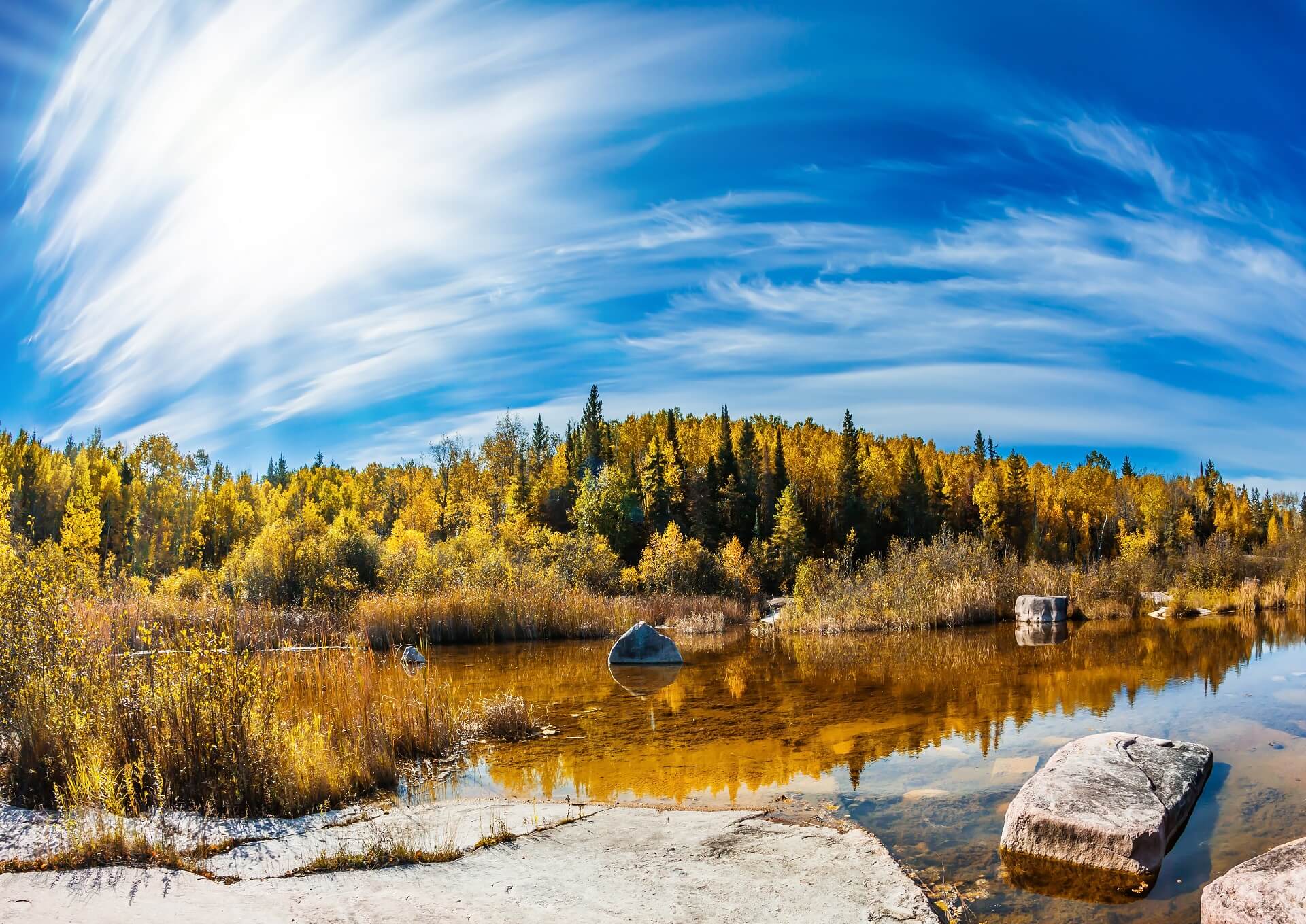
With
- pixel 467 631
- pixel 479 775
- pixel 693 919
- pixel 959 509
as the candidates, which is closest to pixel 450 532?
pixel 467 631

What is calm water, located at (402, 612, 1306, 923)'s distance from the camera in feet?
20.9

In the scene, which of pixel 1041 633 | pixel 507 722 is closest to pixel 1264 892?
pixel 507 722

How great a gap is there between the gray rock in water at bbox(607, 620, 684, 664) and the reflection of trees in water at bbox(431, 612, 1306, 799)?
2.13ft

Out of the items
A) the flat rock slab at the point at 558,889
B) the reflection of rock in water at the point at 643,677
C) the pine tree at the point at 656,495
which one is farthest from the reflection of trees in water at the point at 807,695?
the pine tree at the point at 656,495

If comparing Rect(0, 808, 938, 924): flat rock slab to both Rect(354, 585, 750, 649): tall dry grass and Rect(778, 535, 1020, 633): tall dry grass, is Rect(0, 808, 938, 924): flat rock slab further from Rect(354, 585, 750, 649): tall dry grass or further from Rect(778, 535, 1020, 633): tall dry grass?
Rect(778, 535, 1020, 633): tall dry grass

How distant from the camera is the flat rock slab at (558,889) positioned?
417cm

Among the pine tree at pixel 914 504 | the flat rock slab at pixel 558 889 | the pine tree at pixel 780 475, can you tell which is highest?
the pine tree at pixel 780 475

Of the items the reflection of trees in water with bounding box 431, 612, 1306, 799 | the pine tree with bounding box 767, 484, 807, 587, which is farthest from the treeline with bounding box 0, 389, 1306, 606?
the reflection of trees in water with bounding box 431, 612, 1306, 799

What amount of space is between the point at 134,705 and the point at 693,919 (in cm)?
497

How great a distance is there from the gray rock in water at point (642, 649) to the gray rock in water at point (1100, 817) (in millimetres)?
11513

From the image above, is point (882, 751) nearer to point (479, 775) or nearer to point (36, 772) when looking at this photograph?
point (479, 775)

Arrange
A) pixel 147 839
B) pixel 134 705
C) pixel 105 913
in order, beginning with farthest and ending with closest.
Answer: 1. pixel 134 705
2. pixel 147 839
3. pixel 105 913

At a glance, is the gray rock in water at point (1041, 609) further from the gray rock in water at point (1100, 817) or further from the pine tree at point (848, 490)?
the pine tree at point (848, 490)

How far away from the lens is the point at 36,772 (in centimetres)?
606
